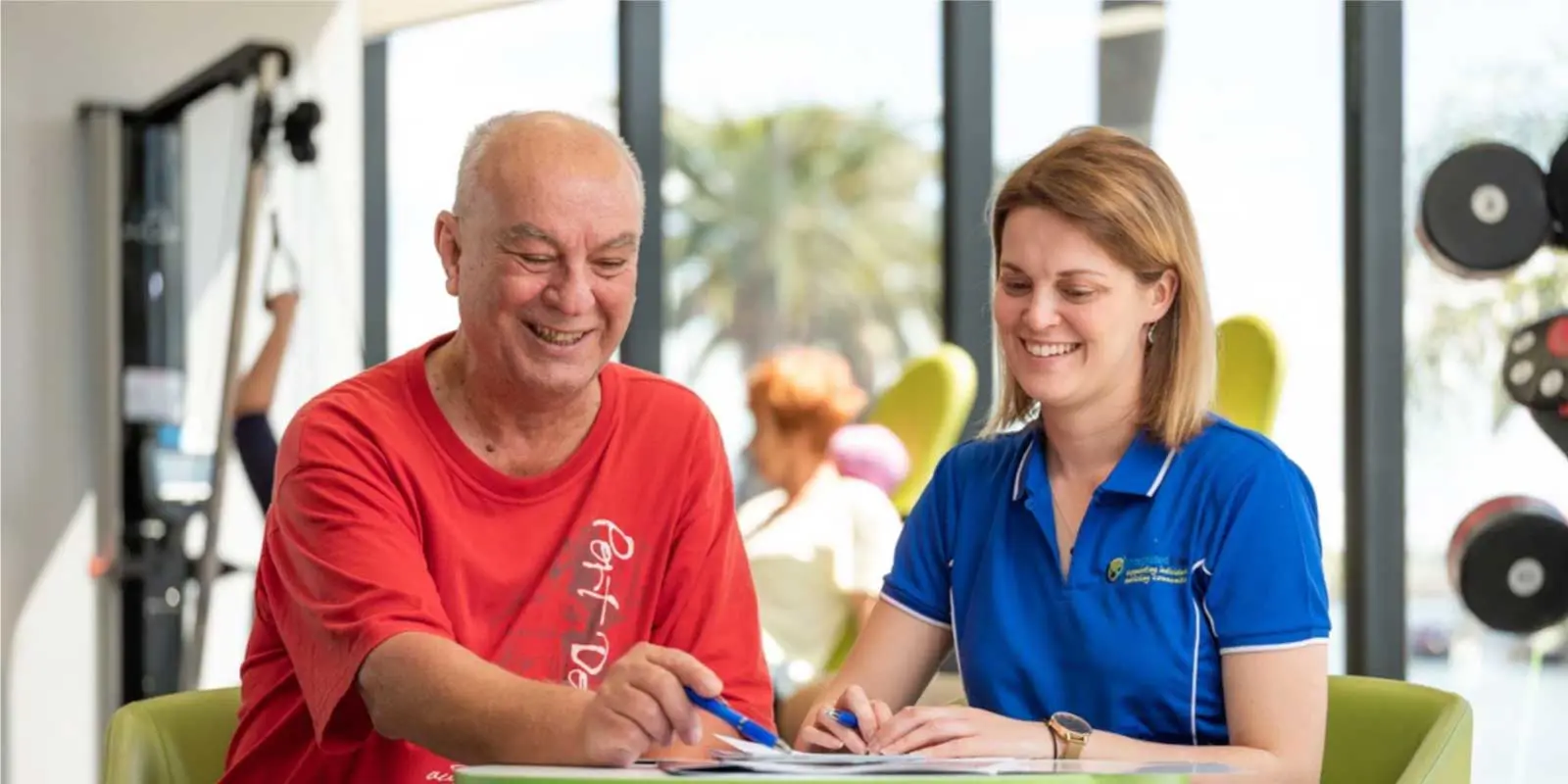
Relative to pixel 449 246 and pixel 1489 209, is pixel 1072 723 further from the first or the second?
pixel 1489 209

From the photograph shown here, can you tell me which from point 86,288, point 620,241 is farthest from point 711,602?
point 86,288

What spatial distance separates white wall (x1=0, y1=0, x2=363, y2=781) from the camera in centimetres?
458

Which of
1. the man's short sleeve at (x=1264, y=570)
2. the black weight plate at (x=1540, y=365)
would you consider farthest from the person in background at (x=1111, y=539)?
the black weight plate at (x=1540, y=365)

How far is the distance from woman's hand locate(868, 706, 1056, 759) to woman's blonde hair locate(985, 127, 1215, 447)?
0.39 m

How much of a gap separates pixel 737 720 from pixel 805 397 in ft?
12.1

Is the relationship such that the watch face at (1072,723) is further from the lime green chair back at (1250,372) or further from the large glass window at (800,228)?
the large glass window at (800,228)

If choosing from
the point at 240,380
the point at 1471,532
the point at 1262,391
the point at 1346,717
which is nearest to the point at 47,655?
the point at 240,380

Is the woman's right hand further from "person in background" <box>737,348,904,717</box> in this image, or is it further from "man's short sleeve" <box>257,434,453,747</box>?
"person in background" <box>737,348,904,717</box>

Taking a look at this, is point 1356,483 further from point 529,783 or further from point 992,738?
point 529,783

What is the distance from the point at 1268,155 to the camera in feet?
14.6

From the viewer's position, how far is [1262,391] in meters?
3.71

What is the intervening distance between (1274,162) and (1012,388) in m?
2.43

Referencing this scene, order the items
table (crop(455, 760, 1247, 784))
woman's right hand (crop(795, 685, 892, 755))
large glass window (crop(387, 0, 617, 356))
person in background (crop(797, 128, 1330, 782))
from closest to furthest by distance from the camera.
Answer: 1. table (crop(455, 760, 1247, 784))
2. woman's right hand (crop(795, 685, 892, 755))
3. person in background (crop(797, 128, 1330, 782))
4. large glass window (crop(387, 0, 617, 356))

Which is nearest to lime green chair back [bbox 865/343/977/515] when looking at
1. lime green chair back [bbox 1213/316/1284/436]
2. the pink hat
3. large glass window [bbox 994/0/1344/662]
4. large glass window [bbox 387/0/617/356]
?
the pink hat
